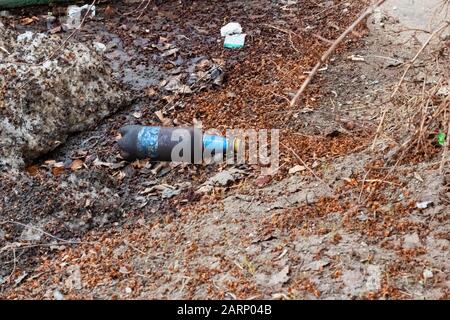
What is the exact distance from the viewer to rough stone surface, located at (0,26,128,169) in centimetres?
407

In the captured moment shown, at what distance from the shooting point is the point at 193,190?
3.77 metres

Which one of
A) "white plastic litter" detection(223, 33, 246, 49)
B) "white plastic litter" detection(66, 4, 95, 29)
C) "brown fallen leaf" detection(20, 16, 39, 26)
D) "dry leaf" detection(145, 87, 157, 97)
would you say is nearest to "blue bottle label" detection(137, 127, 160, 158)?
"dry leaf" detection(145, 87, 157, 97)

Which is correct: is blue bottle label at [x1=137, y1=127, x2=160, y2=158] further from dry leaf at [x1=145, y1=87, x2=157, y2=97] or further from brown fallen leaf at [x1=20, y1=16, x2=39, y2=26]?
brown fallen leaf at [x1=20, y1=16, x2=39, y2=26]

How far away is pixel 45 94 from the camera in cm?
421

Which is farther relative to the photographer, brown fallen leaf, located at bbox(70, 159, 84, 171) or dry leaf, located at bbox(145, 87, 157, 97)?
dry leaf, located at bbox(145, 87, 157, 97)

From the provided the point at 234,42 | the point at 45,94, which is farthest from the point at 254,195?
the point at 234,42

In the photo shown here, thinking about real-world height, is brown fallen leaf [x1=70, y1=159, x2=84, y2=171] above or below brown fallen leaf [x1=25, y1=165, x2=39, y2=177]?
below

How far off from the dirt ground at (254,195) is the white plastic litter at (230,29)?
146 millimetres

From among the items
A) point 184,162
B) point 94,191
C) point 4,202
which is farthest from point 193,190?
point 4,202

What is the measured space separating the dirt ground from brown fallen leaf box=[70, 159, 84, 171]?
0.04ft

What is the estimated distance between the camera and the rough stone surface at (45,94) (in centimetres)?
407

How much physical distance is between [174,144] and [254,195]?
0.67 meters

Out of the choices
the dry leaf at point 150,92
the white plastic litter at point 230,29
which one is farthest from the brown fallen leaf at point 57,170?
the white plastic litter at point 230,29
